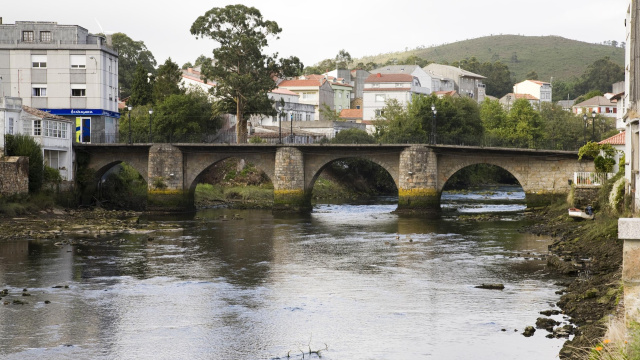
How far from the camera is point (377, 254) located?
3891 centimetres

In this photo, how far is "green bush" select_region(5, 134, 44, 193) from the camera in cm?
5338

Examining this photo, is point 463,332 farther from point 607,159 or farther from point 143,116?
point 143,116

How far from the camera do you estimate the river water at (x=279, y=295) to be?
71.6ft

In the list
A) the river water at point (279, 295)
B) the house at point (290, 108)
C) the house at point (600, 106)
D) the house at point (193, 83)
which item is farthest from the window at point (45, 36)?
the house at point (600, 106)

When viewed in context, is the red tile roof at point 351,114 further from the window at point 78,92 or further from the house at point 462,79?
the window at point 78,92

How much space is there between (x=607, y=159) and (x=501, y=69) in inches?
5231

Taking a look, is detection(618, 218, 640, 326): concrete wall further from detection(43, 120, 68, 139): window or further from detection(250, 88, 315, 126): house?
detection(250, 88, 315, 126): house

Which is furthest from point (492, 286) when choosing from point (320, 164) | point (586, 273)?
point (320, 164)

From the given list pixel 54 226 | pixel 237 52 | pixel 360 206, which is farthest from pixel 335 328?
pixel 237 52

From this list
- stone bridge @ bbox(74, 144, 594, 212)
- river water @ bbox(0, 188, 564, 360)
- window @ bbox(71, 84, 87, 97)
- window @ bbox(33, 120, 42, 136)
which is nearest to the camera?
river water @ bbox(0, 188, 564, 360)

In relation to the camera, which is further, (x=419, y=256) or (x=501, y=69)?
(x=501, y=69)

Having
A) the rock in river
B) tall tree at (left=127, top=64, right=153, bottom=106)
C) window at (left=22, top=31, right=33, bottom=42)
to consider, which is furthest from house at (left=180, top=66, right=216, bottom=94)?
the rock in river

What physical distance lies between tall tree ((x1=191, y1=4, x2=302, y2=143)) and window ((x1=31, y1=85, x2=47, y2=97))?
43.5ft

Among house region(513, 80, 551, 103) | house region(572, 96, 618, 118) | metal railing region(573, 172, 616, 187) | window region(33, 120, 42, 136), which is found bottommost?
metal railing region(573, 172, 616, 187)
